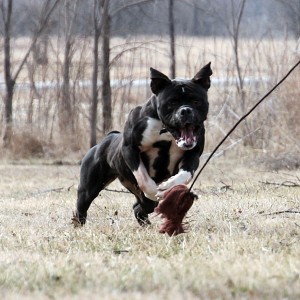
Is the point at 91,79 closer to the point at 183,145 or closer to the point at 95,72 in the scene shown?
the point at 95,72

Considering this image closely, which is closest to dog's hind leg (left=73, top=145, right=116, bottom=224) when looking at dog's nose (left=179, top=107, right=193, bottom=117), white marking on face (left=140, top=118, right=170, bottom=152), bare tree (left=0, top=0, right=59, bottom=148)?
white marking on face (left=140, top=118, right=170, bottom=152)

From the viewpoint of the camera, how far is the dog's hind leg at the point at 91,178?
7719mm

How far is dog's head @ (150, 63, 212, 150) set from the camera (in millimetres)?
6516

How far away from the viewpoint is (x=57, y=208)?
9.20 meters

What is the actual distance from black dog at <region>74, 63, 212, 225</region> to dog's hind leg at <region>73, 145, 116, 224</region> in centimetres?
27

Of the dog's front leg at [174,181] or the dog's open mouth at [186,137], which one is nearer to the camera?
the dog's front leg at [174,181]

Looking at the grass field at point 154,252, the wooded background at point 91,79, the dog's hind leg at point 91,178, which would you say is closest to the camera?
the grass field at point 154,252

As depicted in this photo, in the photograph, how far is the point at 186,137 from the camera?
657cm

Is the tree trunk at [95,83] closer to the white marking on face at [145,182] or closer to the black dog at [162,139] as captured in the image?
the black dog at [162,139]

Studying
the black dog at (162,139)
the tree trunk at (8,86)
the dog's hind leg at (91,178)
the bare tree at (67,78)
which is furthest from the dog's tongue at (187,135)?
the tree trunk at (8,86)

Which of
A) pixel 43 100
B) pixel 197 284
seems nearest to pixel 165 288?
pixel 197 284

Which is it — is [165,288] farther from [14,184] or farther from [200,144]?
[14,184]

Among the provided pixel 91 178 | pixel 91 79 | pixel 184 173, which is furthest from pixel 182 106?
pixel 91 79

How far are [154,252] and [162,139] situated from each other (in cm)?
157
